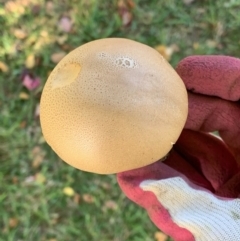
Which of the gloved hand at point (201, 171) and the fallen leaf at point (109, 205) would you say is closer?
the gloved hand at point (201, 171)

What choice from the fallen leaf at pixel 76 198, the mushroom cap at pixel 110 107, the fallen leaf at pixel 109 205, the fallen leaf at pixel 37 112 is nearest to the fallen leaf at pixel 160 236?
the fallen leaf at pixel 109 205

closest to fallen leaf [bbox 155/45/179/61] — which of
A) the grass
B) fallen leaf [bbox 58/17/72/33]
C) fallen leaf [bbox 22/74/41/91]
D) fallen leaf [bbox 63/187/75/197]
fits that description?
the grass

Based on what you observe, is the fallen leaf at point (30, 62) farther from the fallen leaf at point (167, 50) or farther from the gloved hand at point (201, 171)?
the gloved hand at point (201, 171)

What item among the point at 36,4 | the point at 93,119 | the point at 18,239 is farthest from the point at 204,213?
the point at 36,4

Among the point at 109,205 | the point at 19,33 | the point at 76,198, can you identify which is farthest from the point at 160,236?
the point at 19,33

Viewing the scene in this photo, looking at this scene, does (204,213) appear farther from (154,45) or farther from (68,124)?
(154,45)
